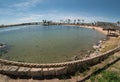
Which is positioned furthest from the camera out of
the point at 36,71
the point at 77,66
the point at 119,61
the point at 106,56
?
the point at 106,56

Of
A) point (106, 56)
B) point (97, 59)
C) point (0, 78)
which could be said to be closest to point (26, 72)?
point (0, 78)

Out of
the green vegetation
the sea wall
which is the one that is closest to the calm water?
the sea wall

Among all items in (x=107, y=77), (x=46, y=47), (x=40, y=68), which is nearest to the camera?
(x=107, y=77)

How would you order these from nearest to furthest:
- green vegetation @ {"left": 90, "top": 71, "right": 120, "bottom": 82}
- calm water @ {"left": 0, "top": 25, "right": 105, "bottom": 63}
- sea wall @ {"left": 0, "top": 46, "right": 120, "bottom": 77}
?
green vegetation @ {"left": 90, "top": 71, "right": 120, "bottom": 82}, sea wall @ {"left": 0, "top": 46, "right": 120, "bottom": 77}, calm water @ {"left": 0, "top": 25, "right": 105, "bottom": 63}

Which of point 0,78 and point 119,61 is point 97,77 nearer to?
point 119,61

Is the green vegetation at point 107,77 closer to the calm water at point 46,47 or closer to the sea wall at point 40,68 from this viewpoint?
the sea wall at point 40,68

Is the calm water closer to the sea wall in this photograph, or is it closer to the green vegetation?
the sea wall

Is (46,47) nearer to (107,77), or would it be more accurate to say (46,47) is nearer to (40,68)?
(40,68)

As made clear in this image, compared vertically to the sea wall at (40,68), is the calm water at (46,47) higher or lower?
lower

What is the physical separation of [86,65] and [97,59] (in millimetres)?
988

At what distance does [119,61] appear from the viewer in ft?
28.2

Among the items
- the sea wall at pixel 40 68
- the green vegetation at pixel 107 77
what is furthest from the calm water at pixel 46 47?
the green vegetation at pixel 107 77

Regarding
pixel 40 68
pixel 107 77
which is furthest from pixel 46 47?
pixel 107 77

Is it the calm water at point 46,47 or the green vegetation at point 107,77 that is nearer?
the green vegetation at point 107,77
